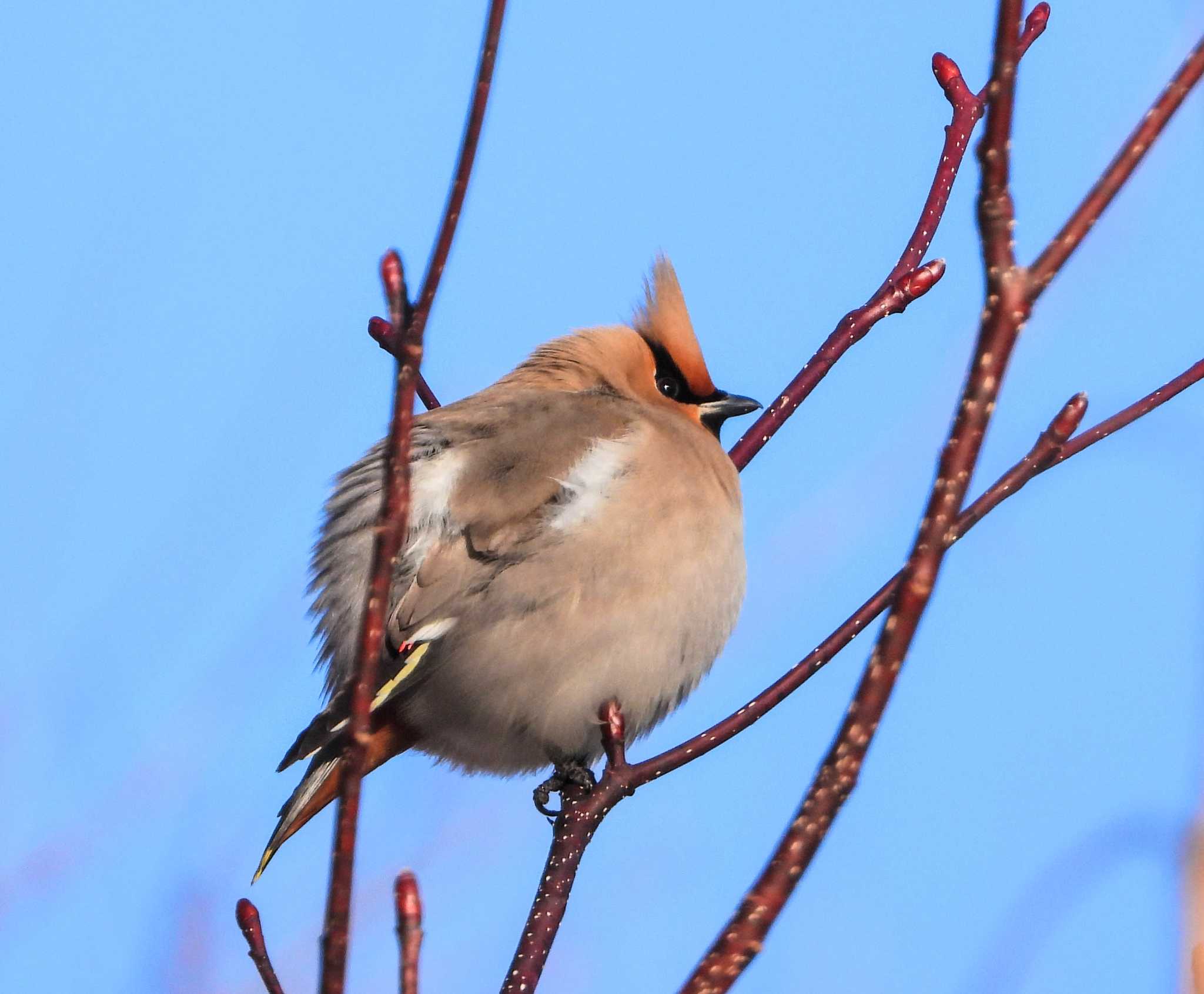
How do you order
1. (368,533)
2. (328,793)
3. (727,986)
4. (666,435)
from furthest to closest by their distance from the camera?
(666,435)
(368,533)
(328,793)
(727,986)

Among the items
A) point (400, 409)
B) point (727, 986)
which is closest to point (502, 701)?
point (727, 986)

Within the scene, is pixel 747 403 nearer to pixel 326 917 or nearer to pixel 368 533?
pixel 368 533

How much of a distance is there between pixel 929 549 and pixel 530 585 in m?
2.18

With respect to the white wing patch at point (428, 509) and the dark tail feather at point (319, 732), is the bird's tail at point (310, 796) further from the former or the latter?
the white wing patch at point (428, 509)

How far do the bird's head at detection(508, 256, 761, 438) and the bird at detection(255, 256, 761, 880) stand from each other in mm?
521

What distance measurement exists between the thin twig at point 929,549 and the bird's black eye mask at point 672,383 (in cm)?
316

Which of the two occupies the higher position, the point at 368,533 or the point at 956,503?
the point at 368,533

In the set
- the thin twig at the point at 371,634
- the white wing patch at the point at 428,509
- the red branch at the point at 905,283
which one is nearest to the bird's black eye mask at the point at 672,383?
the red branch at the point at 905,283

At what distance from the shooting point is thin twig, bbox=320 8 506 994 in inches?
56.8

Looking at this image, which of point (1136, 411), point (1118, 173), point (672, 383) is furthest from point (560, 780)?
point (1118, 173)

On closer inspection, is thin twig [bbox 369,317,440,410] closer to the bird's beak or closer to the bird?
the bird

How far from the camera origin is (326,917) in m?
1.47

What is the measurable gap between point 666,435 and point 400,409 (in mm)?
2722

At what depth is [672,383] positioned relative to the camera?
4832 mm
